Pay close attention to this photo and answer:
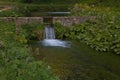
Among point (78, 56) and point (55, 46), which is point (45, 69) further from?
point (55, 46)

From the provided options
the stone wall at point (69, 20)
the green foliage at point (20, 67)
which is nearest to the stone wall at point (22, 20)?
the stone wall at point (69, 20)

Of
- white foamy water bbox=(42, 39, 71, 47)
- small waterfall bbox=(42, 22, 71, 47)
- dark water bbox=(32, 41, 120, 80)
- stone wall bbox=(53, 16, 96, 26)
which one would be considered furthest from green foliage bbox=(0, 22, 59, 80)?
stone wall bbox=(53, 16, 96, 26)

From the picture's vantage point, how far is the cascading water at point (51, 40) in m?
28.6

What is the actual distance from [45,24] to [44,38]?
198cm

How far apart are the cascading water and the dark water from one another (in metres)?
0.69

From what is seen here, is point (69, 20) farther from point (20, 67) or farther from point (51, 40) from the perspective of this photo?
point (20, 67)

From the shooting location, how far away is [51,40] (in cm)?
3030

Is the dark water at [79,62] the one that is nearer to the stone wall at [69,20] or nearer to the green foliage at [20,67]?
the green foliage at [20,67]

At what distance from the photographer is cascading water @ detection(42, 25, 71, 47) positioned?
1128 inches

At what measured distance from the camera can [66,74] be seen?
19.4 m

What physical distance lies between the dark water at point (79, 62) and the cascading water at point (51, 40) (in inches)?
27.1

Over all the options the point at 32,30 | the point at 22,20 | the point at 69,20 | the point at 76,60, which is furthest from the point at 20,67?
the point at 69,20

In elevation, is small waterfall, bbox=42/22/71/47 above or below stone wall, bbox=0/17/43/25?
below

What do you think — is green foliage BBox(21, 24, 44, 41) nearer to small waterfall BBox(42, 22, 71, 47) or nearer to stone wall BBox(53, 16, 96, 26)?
small waterfall BBox(42, 22, 71, 47)
